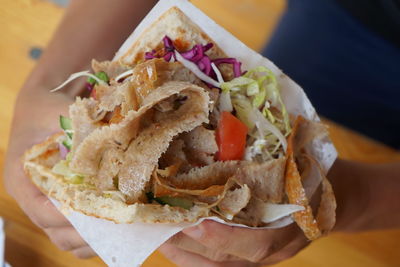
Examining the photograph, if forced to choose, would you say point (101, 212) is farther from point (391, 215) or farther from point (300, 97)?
point (391, 215)

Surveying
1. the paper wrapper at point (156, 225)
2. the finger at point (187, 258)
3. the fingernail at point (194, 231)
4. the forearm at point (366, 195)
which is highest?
the paper wrapper at point (156, 225)

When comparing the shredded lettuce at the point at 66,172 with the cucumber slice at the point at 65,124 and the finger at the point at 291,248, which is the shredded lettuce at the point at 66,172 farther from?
the finger at the point at 291,248

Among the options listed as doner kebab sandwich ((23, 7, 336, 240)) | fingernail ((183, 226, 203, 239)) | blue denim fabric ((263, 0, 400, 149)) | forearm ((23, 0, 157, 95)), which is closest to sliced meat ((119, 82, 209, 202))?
doner kebab sandwich ((23, 7, 336, 240))

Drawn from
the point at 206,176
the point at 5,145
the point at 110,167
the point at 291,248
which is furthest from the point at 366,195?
the point at 5,145

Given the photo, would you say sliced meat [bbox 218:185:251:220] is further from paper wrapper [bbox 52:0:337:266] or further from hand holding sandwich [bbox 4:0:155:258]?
hand holding sandwich [bbox 4:0:155:258]

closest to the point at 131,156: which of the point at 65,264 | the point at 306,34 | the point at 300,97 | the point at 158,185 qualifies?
the point at 158,185

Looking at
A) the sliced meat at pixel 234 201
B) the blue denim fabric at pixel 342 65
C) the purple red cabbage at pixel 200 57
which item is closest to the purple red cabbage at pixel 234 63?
the purple red cabbage at pixel 200 57
